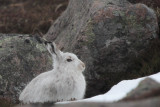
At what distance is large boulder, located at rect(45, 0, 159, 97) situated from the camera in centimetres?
1022

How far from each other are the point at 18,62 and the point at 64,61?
171 centimetres

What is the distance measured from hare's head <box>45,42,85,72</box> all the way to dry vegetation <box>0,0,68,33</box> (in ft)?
26.8

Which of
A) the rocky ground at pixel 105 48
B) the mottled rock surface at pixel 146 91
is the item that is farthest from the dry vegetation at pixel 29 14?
the mottled rock surface at pixel 146 91

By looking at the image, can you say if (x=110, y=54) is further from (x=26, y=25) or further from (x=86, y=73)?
(x=26, y=25)

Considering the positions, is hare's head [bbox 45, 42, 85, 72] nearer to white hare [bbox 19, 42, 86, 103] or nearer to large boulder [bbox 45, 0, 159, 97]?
white hare [bbox 19, 42, 86, 103]

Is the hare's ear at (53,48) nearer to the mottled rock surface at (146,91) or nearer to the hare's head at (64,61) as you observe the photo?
the hare's head at (64,61)

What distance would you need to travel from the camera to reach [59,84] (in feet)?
26.9

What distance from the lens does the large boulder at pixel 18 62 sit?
31.4 feet

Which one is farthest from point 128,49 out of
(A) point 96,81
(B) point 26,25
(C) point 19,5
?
(C) point 19,5

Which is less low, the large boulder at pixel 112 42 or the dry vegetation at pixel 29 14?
the large boulder at pixel 112 42

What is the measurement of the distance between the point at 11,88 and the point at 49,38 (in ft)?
10.3

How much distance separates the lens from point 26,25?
56.3 ft

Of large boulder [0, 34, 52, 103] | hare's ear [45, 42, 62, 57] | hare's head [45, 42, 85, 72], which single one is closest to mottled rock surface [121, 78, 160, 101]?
hare's head [45, 42, 85, 72]

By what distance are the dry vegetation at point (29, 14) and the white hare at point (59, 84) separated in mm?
8261
